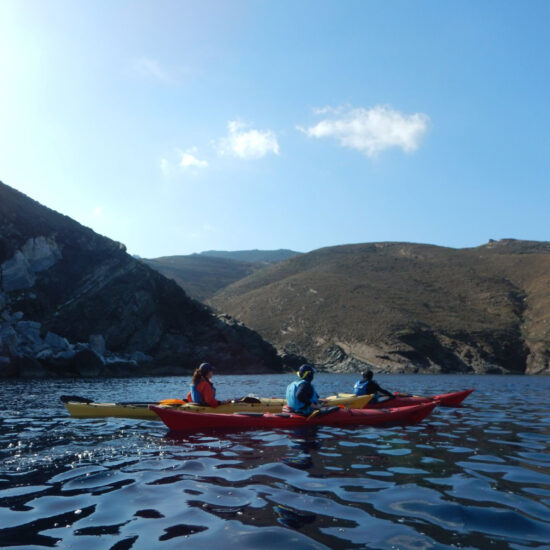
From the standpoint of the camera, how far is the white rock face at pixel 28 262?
48456 millimetres

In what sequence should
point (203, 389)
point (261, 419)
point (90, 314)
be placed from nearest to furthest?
point (261, 419), point (203, 389), point (90, 314)

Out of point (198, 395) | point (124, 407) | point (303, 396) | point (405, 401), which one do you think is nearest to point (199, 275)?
point (405, 401)

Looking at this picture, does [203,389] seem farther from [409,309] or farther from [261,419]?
[409,309]

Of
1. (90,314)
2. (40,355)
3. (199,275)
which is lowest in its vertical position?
(40,355)

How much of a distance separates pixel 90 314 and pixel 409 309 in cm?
6358

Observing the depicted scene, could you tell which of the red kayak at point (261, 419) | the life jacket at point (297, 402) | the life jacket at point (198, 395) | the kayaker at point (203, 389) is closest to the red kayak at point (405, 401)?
the red kayak at point (261, 419)

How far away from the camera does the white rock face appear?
48.5 m

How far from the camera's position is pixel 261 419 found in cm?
1326

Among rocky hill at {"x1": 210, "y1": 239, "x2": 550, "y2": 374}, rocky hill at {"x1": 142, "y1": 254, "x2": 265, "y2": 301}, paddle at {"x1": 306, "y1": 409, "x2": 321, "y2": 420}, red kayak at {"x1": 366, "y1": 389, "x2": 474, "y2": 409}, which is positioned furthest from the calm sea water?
rocky hill at {"x1": 142, "y1": 254, "x2": 265, "y2": 301}

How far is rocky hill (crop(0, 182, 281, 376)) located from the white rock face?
0.33 feet

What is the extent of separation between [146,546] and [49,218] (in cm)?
6175

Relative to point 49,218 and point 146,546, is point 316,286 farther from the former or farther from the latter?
point 146,546

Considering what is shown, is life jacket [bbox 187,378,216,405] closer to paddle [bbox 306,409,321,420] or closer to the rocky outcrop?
paddle [bbox 306,409,321,420]

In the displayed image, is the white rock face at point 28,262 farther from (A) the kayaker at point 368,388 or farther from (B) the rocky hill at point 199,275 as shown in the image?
(B) the rocky hill at point 199,275
